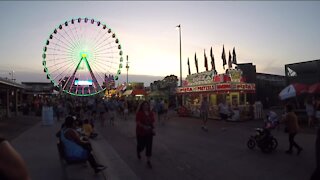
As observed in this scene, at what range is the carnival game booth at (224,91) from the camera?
2500cm

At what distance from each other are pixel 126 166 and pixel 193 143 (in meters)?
4.64

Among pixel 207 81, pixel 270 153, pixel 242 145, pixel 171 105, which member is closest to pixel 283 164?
pixel 270 153

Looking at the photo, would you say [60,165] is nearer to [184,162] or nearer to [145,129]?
[145,129]

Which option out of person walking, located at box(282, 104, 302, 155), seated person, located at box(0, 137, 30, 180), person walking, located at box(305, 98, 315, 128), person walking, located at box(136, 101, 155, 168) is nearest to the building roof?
person walking, located at box(305, 98, 315, 128)

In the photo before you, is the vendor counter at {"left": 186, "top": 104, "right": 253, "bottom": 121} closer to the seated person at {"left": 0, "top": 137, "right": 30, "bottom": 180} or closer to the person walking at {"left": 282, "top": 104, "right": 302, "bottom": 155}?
the person walking at {"left": 282, "top": 104, "right": 302, "bottom": 155}

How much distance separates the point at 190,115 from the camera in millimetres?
31078

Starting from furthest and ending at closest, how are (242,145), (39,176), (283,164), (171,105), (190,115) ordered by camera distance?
(171,105)
(190,115)
(242,145)
(283,164)
(39,176)

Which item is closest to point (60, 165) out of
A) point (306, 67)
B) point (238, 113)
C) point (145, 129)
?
point (145, 129)

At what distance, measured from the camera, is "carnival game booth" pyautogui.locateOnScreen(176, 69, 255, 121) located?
82.0ft

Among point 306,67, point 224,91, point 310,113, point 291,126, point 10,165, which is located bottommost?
point 310,113

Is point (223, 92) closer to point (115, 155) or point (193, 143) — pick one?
point (193, 143)

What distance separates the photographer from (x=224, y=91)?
26219 millimetres

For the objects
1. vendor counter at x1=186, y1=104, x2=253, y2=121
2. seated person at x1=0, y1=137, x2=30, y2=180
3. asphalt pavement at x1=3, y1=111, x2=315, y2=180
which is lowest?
asphalt pavement at x1=3, y1=111, x2=315, y2=180

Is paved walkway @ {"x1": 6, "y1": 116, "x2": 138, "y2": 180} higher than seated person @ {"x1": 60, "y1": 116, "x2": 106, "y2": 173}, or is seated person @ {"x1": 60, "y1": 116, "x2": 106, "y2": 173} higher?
seated person @ {"x1": 60, "y1": 116, "x2": 106, "y2": 173}
